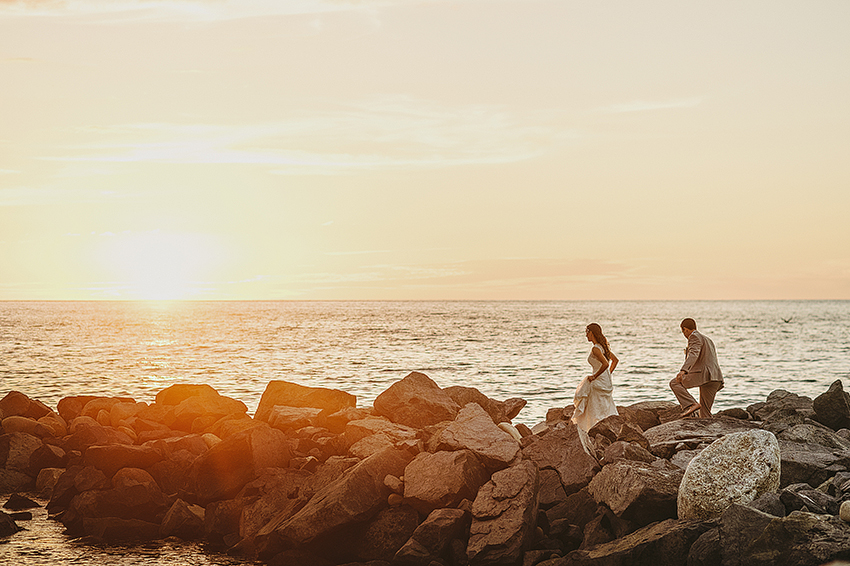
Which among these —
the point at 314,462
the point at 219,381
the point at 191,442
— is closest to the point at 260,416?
the point at 191,442

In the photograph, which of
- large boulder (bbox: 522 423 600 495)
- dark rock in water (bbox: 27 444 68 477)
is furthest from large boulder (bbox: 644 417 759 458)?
dark rock in water (bbox: 27 444 68 477)

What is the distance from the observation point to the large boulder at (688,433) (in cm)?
1409

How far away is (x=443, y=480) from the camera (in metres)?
11.7

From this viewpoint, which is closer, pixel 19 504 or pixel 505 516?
pixel 505 516

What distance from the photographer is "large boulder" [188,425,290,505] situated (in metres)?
13.7

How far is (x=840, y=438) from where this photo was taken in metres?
14.3

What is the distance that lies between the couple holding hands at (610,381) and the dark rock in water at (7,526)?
1087cm

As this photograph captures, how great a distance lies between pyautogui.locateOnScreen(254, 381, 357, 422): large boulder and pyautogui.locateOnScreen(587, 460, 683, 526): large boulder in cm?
888

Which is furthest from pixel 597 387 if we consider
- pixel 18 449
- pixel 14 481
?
pixel 18 449

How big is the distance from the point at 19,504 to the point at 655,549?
1182 centimetres

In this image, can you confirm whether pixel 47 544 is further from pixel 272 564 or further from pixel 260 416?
pixel 260 416

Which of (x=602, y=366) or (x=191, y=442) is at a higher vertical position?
(x=602, y=366)

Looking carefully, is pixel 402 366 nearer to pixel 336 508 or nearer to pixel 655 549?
pixel 336 508

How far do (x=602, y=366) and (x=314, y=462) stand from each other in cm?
638
